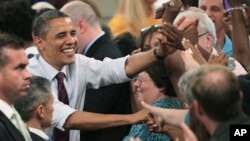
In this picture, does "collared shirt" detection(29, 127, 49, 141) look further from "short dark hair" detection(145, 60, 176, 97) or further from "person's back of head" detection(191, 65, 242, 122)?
"person's back of head" detection(191, 65, 242, 122)

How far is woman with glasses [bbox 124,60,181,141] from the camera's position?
796 centimetres

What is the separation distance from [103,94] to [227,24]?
1175mm

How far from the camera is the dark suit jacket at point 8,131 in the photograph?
23.0 feet

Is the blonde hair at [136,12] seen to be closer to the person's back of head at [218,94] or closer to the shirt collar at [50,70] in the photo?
the shirt collar at [50,70]

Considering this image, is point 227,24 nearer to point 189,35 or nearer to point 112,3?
point 189,35

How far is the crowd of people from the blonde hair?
107cm

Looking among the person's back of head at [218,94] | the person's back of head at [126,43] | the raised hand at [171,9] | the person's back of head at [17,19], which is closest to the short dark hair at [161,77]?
the raised hand at [171,9]

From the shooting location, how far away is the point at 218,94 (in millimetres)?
6121

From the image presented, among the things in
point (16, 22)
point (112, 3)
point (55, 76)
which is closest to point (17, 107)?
point (55, 76)

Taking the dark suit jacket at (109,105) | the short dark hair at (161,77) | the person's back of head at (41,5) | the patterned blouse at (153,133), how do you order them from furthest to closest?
the person's back of head at (41,5), the dark suit jacket at (109,105), the short dark hair at (161,77), the patterned blouse at (153,133)

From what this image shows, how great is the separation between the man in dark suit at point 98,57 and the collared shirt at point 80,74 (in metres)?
0.29

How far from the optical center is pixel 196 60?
7324 mm

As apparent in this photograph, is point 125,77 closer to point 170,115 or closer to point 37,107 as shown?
point 37,107

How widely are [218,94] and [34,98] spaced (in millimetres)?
2034
